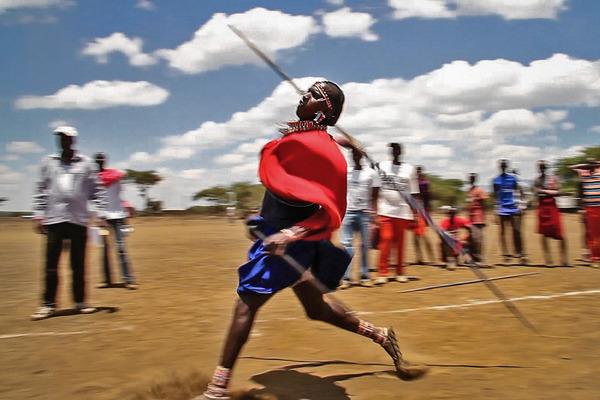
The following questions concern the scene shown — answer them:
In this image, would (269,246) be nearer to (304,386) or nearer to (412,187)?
(304,386)

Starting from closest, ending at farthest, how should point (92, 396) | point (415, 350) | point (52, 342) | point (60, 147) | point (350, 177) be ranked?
point (92, 396)
point (415, 350)
point (52, 342)
point (60, 147)
point (350, 177)

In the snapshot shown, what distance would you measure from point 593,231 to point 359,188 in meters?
4.58

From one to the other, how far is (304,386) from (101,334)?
7.67ft

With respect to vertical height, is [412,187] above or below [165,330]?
above

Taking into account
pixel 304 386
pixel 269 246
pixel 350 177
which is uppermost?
pixel 350 177

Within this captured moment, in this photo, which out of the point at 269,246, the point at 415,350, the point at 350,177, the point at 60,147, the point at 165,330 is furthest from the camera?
the point at 350,177

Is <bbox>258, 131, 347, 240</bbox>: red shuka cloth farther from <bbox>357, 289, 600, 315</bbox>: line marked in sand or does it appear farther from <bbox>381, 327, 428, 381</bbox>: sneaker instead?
<bbox>357, 289, 600, 315</bbox>: line marked in sand

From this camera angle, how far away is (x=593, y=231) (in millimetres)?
9883

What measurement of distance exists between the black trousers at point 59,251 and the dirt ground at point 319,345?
1.06 ft

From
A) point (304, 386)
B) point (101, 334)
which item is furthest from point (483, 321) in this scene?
point (101, 334)

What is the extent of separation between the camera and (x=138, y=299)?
7266 millimetres

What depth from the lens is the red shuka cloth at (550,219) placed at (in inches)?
388

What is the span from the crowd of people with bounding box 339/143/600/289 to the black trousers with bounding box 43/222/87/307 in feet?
11.1

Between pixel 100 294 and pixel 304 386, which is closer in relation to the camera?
pixel 304 386
